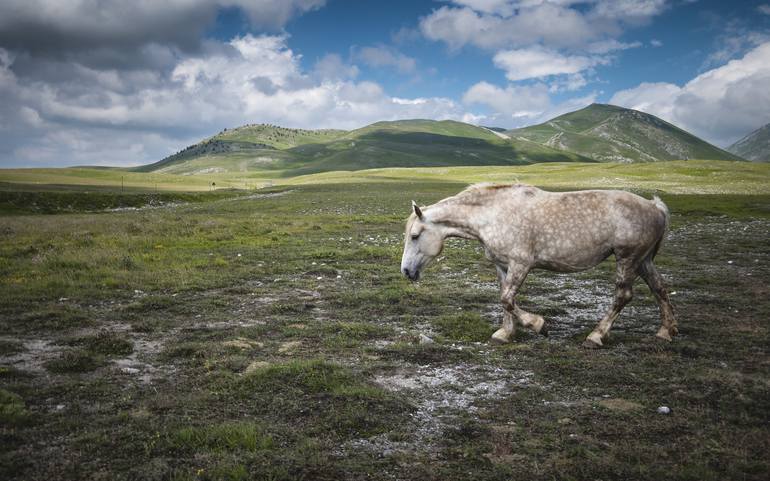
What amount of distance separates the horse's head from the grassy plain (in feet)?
5.14

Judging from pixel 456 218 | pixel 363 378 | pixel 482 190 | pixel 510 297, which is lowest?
pixel 363 378

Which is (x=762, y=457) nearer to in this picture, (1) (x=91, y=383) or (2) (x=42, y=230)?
(1) (x=91, y=383)

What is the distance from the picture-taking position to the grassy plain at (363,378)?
5.60 m

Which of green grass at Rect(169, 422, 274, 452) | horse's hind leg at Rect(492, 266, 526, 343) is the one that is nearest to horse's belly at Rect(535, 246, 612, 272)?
horse's hind leg at Rect(492, 266, 526, 343)

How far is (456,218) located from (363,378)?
4467 mm

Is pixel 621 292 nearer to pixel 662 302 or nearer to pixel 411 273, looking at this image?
pixel 662 302

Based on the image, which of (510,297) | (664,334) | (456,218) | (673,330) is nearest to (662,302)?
(673,330)

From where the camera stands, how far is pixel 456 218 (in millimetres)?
10891

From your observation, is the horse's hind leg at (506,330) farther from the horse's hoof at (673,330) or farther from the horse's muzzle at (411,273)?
the horse's hoof at (673,330)

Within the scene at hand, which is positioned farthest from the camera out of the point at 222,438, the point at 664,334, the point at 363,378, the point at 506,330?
the point at 506,330

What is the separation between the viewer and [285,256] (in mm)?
21750

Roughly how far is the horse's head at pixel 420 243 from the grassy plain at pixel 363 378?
1.57 m

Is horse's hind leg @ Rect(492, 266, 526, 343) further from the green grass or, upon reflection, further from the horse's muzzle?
the green grass

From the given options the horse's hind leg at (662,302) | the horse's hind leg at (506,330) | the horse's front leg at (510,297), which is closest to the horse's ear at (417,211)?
the horse's front leg at (510,297)
